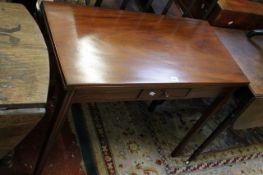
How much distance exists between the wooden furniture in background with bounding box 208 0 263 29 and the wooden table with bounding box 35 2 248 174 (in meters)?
0.18

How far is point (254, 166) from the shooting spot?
2160mm

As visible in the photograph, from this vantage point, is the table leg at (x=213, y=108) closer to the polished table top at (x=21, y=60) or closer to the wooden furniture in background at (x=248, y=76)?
the wooden furniture in background at (x=248, y=76)

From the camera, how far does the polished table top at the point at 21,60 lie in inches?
38.0

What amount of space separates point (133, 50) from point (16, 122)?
524 millimetres

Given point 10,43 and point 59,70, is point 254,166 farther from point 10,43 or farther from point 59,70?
point 10,43

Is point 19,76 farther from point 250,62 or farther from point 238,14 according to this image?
point 238,14

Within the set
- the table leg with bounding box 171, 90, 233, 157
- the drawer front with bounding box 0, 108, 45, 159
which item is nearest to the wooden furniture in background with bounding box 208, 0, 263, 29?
the table leg with bounding box 171, 90, 233, 157

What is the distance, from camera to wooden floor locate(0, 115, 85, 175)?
58.4 inches

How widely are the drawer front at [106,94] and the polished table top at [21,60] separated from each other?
0.15 m

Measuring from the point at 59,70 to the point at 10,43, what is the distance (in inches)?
6.9

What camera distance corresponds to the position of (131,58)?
1.26 metres

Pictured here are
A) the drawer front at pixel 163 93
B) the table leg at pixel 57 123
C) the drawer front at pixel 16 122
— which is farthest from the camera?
the drawer front at pixel 163 93

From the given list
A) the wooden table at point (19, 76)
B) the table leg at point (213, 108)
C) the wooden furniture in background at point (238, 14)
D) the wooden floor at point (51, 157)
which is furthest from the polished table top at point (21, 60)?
the wooden furniture in background at point (238, 14)

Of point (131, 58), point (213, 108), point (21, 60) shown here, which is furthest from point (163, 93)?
point (21, 60)
